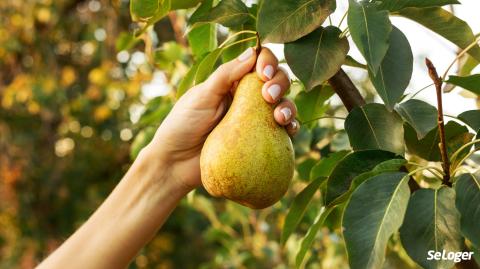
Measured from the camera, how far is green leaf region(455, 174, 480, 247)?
0.76 metres

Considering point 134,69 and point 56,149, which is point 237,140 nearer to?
point 134,69

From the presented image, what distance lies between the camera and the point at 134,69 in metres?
5.61

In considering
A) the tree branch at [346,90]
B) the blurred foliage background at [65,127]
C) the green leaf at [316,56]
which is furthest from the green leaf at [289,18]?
the blurred foliage background at [65,127]

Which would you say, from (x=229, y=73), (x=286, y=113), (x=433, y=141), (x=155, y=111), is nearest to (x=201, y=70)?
(x=229, y=73)

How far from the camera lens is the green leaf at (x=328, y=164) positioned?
1.16 m

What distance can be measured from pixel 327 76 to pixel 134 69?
4.86 m

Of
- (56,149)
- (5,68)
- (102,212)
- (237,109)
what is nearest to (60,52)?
(5,68)

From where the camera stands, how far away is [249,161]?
0.90 meters

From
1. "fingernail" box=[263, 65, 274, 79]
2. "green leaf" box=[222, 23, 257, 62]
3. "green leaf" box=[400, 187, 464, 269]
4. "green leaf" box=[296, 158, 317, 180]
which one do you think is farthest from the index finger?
"green leaf" box=[296, 158, 317, 180]

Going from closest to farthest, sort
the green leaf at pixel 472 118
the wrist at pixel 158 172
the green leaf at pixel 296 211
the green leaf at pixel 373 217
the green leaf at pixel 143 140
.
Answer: the green leaf at pixel 373 217 < the green leaf at pixel 472 118 < the green leaf at pixel 296 211 < the wrist at pixel 158 172 < the green leaf at pixel 143 140

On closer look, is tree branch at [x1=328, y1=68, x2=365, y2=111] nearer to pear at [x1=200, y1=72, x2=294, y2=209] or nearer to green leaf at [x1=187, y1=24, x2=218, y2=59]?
pear at [x1=200, y1=72, x2=294, y2=209]

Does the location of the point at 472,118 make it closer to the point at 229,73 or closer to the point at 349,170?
the point at 349,170

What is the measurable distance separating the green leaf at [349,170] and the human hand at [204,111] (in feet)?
0.46

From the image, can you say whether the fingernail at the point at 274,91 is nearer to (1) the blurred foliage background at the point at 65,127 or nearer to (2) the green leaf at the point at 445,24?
(2) the green leaf at the point at 445,24
